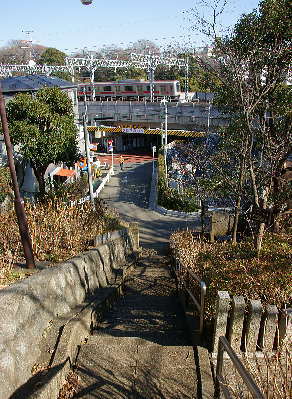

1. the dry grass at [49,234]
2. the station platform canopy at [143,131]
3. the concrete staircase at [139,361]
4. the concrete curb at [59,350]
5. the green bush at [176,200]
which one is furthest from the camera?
the station platform canopy at [143,131]

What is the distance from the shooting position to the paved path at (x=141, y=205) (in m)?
16.8

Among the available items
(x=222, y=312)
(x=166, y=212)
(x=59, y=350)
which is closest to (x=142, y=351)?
(x=59, y=350)

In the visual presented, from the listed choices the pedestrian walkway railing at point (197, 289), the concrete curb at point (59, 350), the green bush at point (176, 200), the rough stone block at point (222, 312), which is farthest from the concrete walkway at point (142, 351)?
the green bush at point (176, 200)

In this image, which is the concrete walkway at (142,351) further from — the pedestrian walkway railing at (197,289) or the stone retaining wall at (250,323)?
the stone retaining wall at (250,323)

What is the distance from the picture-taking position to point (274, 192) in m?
9.29

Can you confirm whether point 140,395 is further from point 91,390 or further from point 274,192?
point 274,192

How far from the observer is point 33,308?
4.23 m

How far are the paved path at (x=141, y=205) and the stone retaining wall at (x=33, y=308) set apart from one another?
8129mm

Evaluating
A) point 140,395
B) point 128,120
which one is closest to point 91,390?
point 140,395

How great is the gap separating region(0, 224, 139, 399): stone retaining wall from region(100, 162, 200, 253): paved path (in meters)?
8.13

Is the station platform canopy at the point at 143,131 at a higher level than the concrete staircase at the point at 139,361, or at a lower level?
lower

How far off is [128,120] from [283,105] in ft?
105

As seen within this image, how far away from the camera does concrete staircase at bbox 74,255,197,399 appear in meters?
3.69

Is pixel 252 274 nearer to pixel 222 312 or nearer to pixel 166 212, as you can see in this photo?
pixel 222 312
